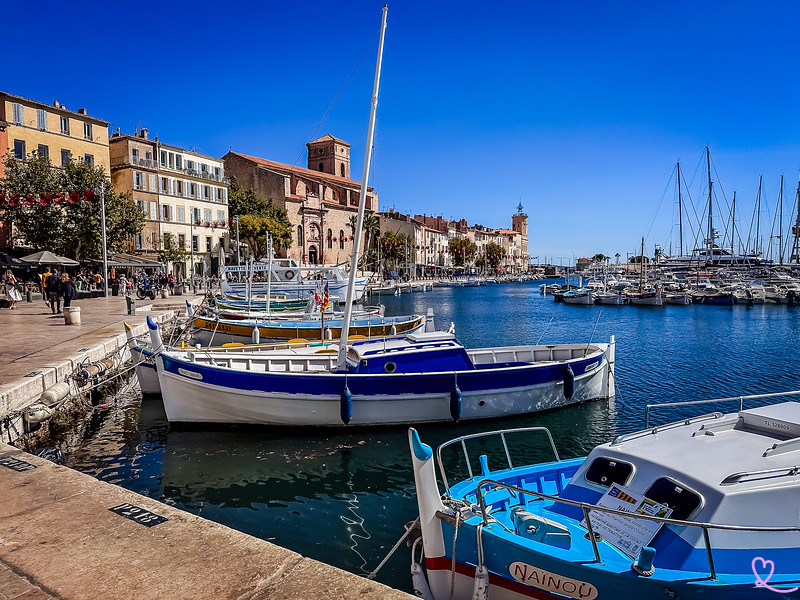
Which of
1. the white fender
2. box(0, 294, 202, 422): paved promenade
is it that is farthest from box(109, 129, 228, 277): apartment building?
the white fender

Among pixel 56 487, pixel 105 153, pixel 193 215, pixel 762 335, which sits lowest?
pixel 762 335

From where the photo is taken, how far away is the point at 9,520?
16.9 ft

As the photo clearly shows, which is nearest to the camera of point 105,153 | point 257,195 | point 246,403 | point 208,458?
point 208,458

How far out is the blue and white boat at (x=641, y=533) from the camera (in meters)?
4.72

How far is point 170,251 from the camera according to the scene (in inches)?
2052

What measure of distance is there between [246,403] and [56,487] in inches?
268

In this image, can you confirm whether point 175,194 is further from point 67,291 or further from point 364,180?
point 364,180

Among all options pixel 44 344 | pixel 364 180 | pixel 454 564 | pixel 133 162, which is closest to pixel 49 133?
pixel 133 162

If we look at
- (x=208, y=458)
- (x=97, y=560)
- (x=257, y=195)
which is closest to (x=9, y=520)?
(x=97, y=560)

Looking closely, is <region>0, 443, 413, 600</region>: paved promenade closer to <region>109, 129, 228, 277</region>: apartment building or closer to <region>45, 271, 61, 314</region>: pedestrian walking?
<region>45, 271, 61, 314</region>: pedestrian walking

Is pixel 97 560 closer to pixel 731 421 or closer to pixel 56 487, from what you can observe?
pixel 56 487

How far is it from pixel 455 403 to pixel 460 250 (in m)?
132

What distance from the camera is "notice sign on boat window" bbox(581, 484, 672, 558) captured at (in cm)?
534

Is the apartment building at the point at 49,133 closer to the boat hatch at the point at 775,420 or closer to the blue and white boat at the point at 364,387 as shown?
the blue and white boat at the point at 364,387
